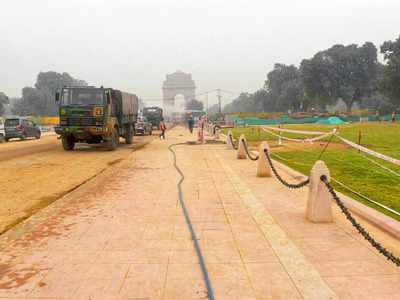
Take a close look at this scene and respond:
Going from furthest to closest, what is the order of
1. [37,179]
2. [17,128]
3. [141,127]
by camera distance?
[141,127] < [17,128] < [37,179]

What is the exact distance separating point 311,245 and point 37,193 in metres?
5.83

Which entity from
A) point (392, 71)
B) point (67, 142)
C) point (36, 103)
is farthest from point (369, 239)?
point (36, 103)

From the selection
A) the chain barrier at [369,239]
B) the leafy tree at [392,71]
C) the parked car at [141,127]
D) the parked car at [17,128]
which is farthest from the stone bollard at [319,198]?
the leafy tree at [392,71]

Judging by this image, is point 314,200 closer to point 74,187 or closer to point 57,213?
point 57,213

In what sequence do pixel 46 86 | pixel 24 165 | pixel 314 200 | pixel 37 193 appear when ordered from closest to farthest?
1. pixel 314 200
2. pixel 37 193
3. pixel 24 165
4. pixel 46 86

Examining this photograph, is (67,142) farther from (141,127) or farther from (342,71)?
(342,71)

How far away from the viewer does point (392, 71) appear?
153ft

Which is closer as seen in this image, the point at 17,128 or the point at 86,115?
the point at 86,115

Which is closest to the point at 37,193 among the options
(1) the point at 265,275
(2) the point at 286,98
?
(1) the point at 265,275

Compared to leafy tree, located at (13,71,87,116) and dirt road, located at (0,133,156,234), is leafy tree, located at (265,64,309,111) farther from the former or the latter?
dirt road, located at (0,133,156,234)

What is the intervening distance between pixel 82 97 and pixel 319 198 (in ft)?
41.2

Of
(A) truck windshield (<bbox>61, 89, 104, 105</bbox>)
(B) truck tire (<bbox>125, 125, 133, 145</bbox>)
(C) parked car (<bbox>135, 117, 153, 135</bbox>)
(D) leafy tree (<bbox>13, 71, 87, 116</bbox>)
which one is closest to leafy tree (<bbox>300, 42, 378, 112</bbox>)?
(C) parked car (<bbox>135, 117, 153, 135</bbox>)

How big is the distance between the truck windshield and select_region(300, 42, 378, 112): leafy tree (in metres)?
56.7

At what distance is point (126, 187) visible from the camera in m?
7.49
